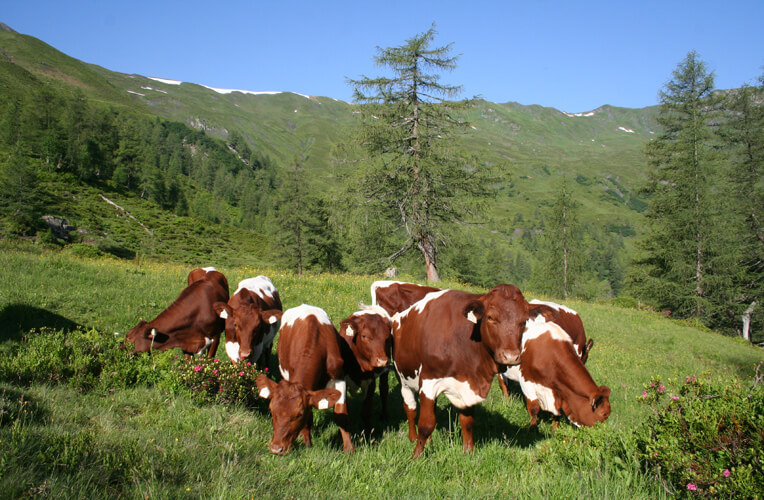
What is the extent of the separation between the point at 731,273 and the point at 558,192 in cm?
2092

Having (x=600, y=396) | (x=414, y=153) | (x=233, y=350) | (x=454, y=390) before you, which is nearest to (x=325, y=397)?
(x=454, y=390)

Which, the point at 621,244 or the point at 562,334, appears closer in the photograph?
the point at 562,334

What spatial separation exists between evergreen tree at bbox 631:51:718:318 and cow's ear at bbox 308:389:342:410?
3666 cm

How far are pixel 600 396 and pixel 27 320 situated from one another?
12.1 m

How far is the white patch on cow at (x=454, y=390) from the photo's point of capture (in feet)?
17.7

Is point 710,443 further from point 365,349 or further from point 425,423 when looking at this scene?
point 365,349

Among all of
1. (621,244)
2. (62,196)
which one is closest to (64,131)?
(62,196)

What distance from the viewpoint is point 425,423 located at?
18.1 ft

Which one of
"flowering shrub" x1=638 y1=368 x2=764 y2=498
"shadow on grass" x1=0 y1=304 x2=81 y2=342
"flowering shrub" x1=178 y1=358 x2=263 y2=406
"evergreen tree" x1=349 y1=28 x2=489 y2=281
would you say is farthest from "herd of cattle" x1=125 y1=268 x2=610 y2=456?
"evergreen tree" x1=349 y1=28 x2=489 y2=281

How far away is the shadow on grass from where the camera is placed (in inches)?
360

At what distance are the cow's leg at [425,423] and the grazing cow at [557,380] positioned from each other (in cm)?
231

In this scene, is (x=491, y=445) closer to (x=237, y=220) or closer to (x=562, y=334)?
(x=562, y=334)

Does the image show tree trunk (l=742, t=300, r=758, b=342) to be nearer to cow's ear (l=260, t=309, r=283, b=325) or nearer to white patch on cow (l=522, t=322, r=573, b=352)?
white patch on cow (l=522, t=322, r=573, b=352)

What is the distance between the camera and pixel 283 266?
55219 millimetres
